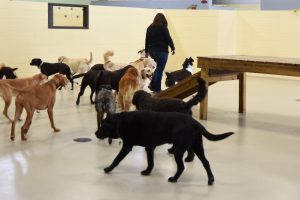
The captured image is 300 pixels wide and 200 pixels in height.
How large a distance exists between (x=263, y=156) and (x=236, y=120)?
1714 mm

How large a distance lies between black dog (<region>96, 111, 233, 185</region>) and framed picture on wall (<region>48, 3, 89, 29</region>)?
7.03 m

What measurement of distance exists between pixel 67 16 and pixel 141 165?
7038mm

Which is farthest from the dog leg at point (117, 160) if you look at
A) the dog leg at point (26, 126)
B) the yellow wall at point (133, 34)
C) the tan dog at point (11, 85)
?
the yellow wall at point (133, 34)

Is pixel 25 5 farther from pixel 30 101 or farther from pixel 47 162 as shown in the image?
pixel 47 162

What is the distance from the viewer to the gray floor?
3.39m

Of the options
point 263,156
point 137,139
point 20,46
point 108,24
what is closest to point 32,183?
point 137,139

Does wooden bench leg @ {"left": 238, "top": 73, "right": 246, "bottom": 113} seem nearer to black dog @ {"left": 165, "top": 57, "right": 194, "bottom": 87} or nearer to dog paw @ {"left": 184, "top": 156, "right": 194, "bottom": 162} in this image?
black dog @ {"left": 165, "top": 57, "right": 194, "bottom": 87}

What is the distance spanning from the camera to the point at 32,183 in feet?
11.5

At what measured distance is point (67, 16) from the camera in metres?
10.4

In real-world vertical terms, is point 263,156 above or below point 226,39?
below

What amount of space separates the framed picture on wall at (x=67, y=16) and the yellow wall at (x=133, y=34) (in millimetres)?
122

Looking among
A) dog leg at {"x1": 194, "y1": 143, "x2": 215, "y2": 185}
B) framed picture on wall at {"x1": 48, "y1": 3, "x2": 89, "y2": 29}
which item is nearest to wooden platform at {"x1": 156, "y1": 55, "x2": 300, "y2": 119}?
dog leg at {"x1": 194, "y1": 143, "x2": 215, "y2": 185}

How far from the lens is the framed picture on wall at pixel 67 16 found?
10156 millimetres

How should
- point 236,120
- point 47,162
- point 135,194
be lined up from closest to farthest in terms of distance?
point 135,194
point 47,162
point 236,120
